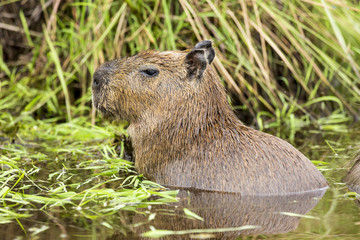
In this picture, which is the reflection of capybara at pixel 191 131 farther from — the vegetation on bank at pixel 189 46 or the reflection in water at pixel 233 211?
the vegetation on bank at pixel 189 46

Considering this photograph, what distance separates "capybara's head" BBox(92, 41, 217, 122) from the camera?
422 centimetres

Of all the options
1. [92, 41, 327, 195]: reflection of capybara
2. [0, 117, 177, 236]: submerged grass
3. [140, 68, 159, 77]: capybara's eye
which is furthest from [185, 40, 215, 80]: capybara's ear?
[0, 117, 177, 236]: submerged grass

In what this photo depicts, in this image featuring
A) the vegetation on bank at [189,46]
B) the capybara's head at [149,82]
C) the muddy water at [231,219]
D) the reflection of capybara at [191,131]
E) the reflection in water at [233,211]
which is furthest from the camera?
the vegetation on bank at [189,46]

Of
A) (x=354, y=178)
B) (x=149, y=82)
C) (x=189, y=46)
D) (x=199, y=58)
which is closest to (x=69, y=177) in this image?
(x=149, y=82)

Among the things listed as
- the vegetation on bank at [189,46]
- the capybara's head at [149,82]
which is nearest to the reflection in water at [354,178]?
the capybara's head at [149,82]

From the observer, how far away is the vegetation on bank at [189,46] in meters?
6.23

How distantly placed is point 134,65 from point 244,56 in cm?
258

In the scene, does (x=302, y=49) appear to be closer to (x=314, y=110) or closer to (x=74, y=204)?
(x=314, y=110)

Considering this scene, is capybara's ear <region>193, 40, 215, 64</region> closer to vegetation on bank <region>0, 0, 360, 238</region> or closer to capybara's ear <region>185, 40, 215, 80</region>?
capybara's ear <region>185, 40, 215, 80</region>

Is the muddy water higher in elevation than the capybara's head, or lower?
lower

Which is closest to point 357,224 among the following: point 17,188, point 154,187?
point 154,187

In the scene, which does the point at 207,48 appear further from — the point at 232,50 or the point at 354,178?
the point at 232,50

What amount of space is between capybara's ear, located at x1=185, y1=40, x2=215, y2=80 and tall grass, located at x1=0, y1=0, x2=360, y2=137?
84.3 inches

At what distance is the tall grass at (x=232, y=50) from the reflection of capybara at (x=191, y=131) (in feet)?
6.85
